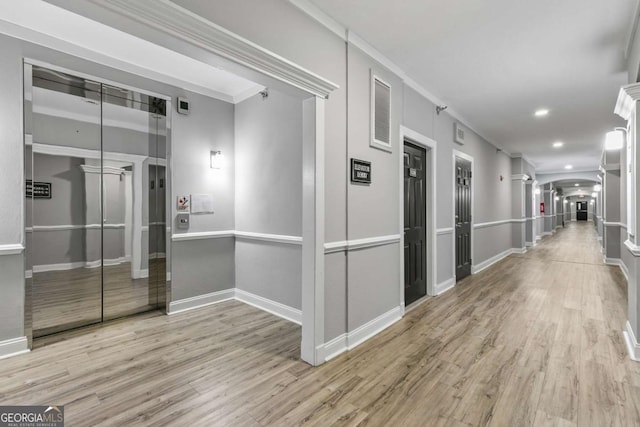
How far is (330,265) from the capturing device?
2662mm

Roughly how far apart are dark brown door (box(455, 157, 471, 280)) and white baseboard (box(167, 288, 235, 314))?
3980mm

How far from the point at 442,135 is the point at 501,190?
436 cm

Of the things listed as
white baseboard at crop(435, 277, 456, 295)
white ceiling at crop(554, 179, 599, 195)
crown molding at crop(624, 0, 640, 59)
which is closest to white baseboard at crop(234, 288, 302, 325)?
white baseboard at crop(435, 277, 456, 295)

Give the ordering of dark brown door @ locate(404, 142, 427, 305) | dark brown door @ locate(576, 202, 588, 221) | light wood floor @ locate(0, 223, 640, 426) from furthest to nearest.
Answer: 1. dark brown door @ locate(576, 202, 588, 221)
2. dark brown door @ locate(404, 142, 427, 305)
3. light wood floor @ locate(0, 223, 640, 426)

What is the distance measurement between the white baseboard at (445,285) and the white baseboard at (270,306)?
2292 millimetres

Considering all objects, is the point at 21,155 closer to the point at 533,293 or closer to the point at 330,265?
the point at 330,265

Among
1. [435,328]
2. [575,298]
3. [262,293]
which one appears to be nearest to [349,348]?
[435,328]


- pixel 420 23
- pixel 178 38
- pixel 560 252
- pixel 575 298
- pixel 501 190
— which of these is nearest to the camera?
pixel 178 38

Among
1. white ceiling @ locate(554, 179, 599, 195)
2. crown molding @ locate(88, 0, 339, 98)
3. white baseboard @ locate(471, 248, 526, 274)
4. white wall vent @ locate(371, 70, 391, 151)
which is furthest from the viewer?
white ceiling @ locate(554, 179, 599, 195)

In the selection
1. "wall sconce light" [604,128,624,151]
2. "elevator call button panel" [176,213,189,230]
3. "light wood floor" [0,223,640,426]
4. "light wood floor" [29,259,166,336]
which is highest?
"wall sconce light" [604,128,624,151]

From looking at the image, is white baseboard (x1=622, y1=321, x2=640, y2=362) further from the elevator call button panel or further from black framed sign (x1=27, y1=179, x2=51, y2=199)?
black framed sign (x1=27, y1=179, x2=51, y2=199)

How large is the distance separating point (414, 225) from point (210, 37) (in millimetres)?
3285

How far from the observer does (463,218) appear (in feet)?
18.4

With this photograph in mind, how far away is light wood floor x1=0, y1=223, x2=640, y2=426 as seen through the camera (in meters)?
1.92
